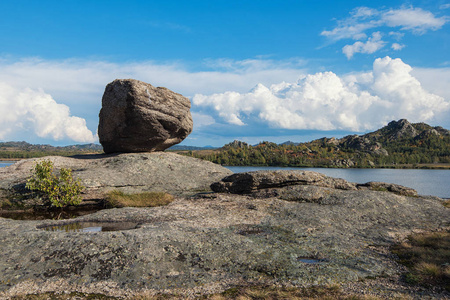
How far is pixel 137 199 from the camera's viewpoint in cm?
2398

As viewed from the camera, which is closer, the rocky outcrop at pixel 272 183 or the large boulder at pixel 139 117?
the rocky outcrop at pixel 272 183

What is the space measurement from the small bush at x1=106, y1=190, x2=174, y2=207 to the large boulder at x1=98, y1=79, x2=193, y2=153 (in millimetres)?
10693

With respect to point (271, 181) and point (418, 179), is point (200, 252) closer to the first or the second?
point (271, 181)

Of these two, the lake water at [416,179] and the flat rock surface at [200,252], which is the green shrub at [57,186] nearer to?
the flat rock surface at [200,252]

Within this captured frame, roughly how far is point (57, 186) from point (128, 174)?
24.3ft

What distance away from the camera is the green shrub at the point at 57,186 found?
2191cm

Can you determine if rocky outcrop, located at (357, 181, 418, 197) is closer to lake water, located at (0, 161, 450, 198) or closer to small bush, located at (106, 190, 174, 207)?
small bush, located at (106, 190, 174, 207)

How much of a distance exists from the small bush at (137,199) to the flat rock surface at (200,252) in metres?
3.94

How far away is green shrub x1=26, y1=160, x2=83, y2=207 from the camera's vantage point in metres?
21.9

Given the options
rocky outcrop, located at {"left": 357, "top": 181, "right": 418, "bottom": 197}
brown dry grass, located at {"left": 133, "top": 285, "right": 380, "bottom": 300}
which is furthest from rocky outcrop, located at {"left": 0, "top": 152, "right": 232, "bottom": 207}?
brown dry grass, located at {"left": 133, "top": 285, "right": 380, "bottom": 300}

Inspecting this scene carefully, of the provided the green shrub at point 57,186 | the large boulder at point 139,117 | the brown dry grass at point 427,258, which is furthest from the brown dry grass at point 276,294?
the large boulder at point 139,117

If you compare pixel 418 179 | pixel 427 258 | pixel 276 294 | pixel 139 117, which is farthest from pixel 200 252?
pixel 418 179

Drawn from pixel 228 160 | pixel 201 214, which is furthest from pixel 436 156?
pixel 201 214

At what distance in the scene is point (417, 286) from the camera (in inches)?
386
